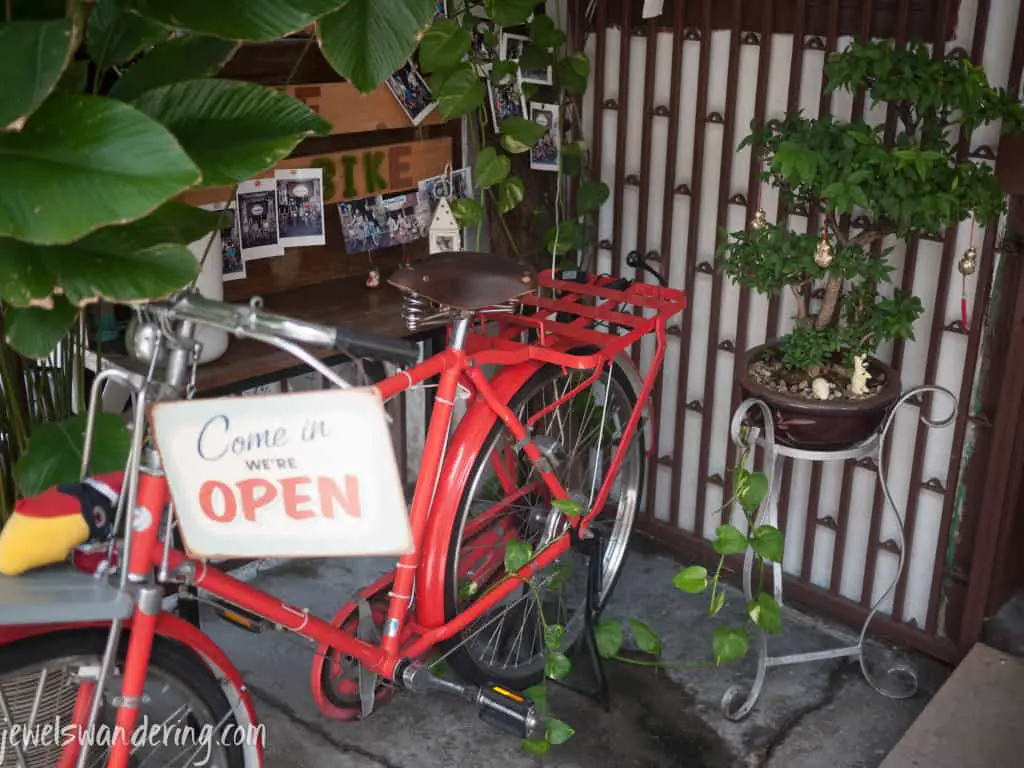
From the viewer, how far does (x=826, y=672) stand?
2854mm

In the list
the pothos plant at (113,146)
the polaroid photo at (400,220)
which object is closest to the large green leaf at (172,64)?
the pothos plant at (113,146)

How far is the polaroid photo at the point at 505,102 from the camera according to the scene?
10.3 ft

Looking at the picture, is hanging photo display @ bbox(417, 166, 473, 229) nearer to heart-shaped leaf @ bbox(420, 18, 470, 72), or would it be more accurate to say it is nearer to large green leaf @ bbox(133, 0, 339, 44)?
heart-shaped leaf @ bbox(420, 18, 470, 72)

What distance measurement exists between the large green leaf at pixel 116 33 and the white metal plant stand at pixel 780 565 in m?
1.46

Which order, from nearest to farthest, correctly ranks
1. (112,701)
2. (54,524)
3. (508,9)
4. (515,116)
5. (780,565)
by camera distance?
(54,524) → (112,701) → (780,565) → (508,9) → (515,116)

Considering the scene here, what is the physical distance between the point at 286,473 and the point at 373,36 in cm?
88

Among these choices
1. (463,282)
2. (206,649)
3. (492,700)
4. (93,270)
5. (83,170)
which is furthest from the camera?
(492,700)

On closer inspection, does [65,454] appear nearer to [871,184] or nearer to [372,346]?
[372,346]

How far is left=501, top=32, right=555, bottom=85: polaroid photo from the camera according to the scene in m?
3.13

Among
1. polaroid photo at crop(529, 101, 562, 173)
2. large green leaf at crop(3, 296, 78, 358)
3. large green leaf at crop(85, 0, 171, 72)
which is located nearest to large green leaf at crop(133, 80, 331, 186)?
large green leaf at crop(85, 0, 171, 72)

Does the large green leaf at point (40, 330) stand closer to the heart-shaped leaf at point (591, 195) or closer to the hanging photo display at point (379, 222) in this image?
the hanging photo display at point (379, 222)

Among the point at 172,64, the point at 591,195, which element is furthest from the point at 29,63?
the point at 591,195

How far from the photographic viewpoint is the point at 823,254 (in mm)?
2361

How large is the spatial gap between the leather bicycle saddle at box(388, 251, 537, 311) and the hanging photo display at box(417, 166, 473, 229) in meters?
0.88
